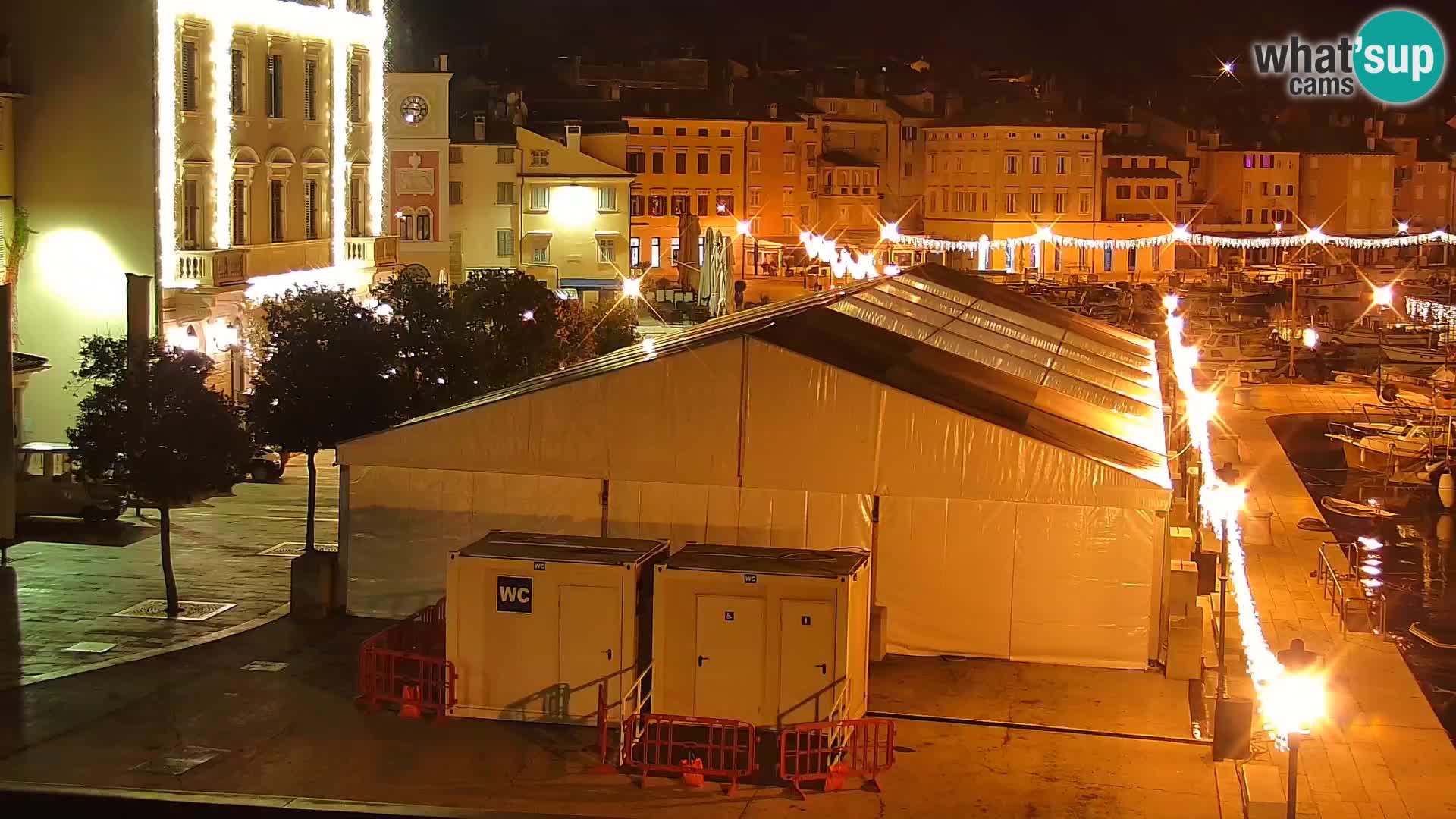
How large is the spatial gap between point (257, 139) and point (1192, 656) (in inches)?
1099

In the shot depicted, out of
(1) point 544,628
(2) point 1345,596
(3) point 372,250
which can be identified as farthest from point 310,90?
(1) point 544,628

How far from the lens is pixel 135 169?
36906 millimetres

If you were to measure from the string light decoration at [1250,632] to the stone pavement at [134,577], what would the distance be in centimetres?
1068

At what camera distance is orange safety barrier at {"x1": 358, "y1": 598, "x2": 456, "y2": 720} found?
16.9 meters

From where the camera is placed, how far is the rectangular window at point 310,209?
4362 centimetres

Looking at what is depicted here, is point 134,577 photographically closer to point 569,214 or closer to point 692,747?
point 692,747

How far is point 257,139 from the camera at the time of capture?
4103 cm

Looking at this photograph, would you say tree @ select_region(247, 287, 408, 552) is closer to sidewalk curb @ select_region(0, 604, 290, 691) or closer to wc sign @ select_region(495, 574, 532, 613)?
sidewalk curb @ select_region(0, 604, 290, 691)

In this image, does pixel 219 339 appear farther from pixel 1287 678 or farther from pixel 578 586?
pixel 1287 678

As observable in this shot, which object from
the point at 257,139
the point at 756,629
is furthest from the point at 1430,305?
the point at 756,629

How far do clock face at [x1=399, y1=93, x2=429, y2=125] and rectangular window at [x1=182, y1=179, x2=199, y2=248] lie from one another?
1141 inches

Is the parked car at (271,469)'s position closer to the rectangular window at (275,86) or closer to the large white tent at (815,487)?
the large white tent at (815,487)

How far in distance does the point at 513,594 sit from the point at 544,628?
0.40 m

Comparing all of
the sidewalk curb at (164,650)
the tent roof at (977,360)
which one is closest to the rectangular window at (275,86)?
the tent roof at (977,360)
